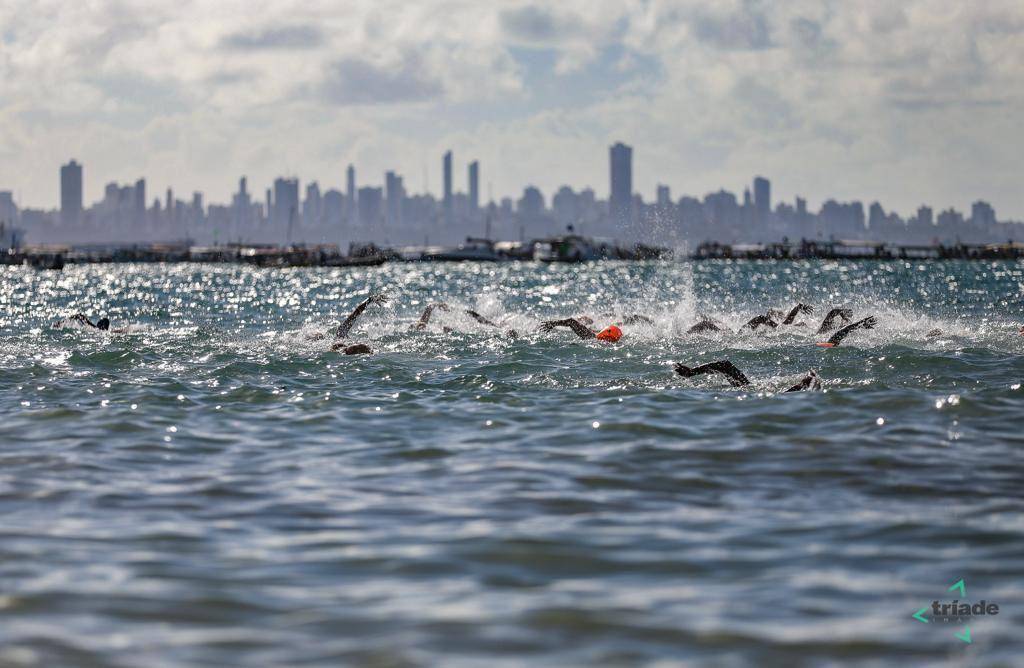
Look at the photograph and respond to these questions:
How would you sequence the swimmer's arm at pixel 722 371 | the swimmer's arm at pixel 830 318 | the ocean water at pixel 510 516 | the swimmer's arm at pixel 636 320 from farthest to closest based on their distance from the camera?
1. the swimmer's arm at pixel 636 320
2. the swimmer's arm at pixel 830 318
3. the swimmer's arm at pixel 722 371
4. the ocean water at pixel 510 516

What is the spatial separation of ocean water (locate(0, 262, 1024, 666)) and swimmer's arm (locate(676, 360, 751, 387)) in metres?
0.33

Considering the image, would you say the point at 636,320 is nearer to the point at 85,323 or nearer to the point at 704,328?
the point at 704,328

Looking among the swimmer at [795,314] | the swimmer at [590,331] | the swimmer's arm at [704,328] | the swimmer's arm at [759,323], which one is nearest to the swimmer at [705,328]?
the swimmer's arm at [704,328]

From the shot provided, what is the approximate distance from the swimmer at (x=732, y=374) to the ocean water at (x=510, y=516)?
0.36m

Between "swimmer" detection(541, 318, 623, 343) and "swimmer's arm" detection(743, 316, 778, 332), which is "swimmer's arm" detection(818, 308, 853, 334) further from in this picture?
"swimmer" detection(541, 318, 623, 343)

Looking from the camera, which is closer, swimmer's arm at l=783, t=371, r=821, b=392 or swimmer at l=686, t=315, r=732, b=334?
swimmer's arm at l=783, t=371, r=821, b=392

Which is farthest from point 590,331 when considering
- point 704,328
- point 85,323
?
point 85,323

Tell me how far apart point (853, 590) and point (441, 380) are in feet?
45.4

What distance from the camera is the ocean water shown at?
753 centimetres

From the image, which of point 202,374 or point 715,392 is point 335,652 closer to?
point 715,392

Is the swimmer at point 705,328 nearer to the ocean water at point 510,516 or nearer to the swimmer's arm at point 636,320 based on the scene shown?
the swimmer's arm at point 636,320

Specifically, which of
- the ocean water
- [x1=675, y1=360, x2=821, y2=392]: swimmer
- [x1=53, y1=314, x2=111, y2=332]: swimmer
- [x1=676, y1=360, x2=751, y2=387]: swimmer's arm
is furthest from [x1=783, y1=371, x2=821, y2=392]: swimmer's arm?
[x1=53, y1=314, x2=111, y2=332]: swimmer

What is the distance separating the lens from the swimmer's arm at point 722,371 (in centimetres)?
1905

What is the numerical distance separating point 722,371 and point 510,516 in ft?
31.7
